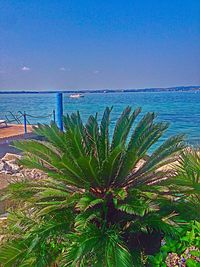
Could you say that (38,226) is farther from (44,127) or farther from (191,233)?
(191,233)

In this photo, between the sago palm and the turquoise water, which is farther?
the turquoise water

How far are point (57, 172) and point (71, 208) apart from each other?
1.24 feet

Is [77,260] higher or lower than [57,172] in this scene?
lower

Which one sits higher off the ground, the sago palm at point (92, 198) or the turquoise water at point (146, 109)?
the sago palm at point (92, 198)

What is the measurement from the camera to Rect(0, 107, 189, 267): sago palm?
2.86 metres

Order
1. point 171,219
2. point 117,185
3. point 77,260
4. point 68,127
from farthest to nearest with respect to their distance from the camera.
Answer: point 68,127 → point 117,185 → point 171,219 → point 77,260

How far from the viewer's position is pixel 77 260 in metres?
2.68

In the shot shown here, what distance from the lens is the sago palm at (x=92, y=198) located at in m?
2.86

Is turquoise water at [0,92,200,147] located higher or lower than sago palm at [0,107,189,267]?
lower

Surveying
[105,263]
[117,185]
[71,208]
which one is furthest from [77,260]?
[117,185]

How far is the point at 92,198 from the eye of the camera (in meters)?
2.98

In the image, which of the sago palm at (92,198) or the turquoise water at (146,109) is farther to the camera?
the turquoise water at (146,109)

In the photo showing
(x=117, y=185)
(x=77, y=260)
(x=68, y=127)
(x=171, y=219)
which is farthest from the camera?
(x=68, y=127)

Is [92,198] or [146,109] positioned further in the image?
[146,109]
